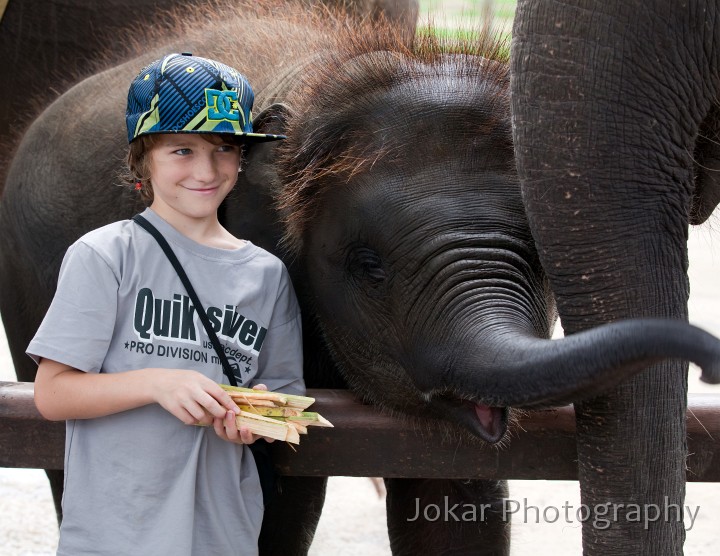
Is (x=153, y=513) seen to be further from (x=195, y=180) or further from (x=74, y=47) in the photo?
(x=74, y=47)

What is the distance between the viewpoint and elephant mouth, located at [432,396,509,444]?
5.96 ft

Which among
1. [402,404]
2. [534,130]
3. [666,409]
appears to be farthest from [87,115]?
[666,409]

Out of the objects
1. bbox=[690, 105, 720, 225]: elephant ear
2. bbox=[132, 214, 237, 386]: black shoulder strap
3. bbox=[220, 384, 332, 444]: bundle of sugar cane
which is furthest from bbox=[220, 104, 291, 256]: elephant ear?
bbox=[690, 105, 720, 225]: elephant ear

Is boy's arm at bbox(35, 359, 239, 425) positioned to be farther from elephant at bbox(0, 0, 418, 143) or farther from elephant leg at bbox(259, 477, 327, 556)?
elephant at bbox(0, 0, 418, 143)

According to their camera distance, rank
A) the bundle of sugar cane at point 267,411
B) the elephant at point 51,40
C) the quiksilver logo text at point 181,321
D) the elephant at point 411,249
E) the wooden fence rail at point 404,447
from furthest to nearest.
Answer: the elephant at point 51,40 → the wooden fence rail at point 404,447 → the quiksilver logo text at point 181,321 → the bundle of sugar cane at point 267,411 → the elephant at point 411,249

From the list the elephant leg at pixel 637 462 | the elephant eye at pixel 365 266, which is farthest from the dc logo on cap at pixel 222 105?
the elephant leg at pixel 637 462

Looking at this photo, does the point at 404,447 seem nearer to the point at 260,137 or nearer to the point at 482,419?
the point at 482,419

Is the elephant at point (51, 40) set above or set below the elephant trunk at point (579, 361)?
above

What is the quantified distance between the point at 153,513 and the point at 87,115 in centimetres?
141

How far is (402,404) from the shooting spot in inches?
80.9

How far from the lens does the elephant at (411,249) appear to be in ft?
5.20

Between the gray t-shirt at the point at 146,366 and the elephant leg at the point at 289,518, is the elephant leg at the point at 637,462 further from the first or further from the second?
the elephant leg at the point at 289,518

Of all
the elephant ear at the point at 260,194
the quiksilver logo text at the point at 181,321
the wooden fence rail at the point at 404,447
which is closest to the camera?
the quiksilver logo text at the point at 181,321

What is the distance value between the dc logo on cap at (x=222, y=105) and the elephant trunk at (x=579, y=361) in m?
0.57
